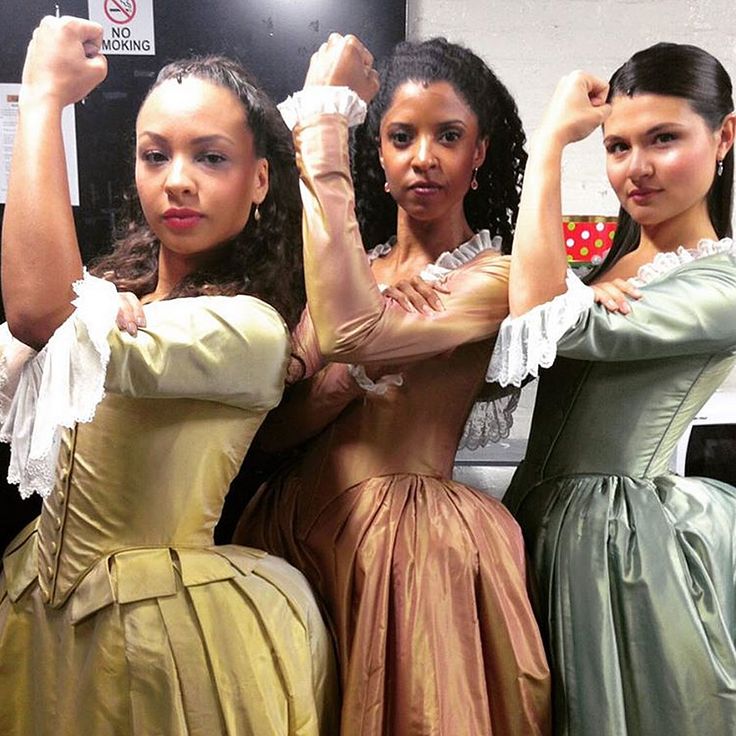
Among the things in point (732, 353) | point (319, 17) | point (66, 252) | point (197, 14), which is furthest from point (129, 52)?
point (732, 353)

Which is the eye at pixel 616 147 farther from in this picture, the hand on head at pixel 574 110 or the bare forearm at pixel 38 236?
the bare forearm at pixel 38 236

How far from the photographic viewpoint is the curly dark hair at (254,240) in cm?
118

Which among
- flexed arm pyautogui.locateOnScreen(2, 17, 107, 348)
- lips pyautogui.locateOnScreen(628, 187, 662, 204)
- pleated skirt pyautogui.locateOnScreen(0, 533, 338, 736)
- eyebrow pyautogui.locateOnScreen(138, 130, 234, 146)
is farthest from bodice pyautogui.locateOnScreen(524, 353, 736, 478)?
flexed arm pyautogui.locateOnScreen(2, 17, 107, 348)

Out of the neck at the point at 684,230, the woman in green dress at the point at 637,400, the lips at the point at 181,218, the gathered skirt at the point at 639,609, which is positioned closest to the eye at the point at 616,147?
the woman in green dress at the point at 637,400

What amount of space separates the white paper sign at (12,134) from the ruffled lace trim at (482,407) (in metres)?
0.43

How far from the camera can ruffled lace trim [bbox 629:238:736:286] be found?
1.26m

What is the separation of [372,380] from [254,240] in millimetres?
233

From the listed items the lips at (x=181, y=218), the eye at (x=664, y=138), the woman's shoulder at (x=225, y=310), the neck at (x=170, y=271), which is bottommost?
the woman's shoulder at (x=225, y=310)

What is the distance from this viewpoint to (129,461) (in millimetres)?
1069

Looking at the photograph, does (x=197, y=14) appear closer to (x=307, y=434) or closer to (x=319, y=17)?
(x=319, y=17)

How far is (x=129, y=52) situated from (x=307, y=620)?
2.57ft

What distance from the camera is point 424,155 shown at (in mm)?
1222

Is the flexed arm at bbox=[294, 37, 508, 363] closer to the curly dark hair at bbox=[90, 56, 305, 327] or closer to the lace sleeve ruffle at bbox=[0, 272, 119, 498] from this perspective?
the curly dark hair at bbox=[90, 56, 305, 327]

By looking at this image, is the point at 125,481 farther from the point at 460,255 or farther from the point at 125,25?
the point at 125,25
